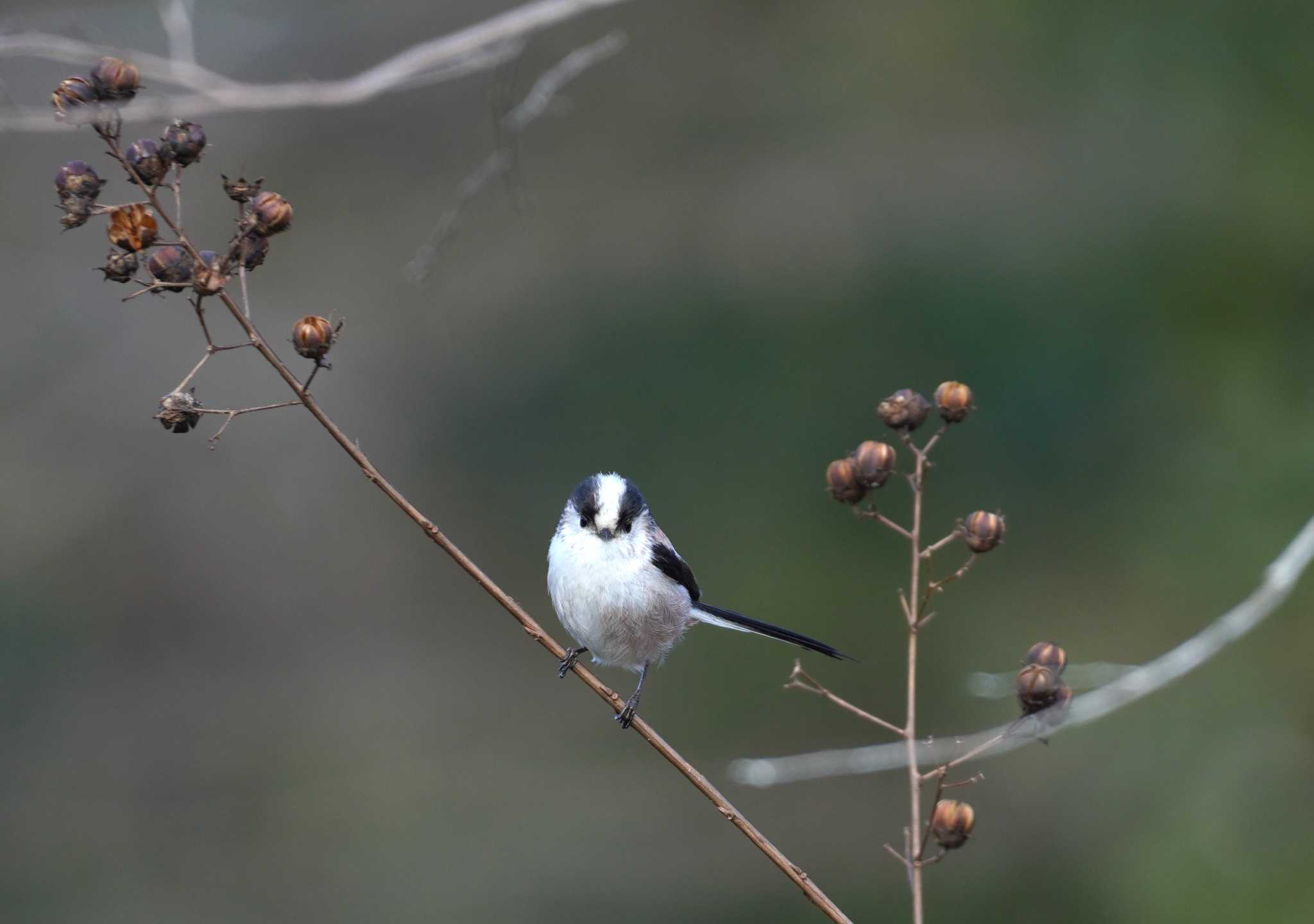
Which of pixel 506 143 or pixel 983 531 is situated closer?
pixel 983 531

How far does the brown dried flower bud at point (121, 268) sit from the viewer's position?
6.65ft

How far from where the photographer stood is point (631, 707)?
3.55m

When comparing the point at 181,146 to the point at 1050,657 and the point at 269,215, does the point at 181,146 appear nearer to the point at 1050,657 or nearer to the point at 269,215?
the point at 269,215

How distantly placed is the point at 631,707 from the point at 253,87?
1923 mm

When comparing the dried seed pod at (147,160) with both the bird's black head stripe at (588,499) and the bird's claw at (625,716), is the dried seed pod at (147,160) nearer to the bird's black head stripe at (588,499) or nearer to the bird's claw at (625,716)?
the bird's claw at (625,716)

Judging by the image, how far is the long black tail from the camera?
3179 mm

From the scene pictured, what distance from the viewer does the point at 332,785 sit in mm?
7703

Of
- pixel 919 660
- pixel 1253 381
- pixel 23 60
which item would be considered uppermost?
pixel 23 60

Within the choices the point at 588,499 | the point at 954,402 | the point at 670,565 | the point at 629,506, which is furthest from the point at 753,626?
the point at 954,402

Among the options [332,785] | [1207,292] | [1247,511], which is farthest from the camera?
[332,785]

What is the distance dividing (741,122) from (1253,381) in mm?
3385

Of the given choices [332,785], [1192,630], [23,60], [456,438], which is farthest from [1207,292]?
[23,60]

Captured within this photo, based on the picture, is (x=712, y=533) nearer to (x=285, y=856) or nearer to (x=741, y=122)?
(x=741, y=122)

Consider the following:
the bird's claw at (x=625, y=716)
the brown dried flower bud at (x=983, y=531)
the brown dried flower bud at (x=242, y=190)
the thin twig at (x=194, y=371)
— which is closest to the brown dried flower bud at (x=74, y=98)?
the brown dried flower bud at (x=242, y=190)
